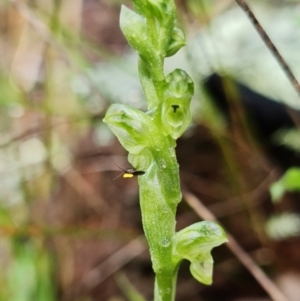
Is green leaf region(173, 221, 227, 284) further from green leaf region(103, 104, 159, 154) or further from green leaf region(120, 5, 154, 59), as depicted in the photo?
green leaf region(120, 5, 154, 59)

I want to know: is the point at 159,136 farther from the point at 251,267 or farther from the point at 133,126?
the point at 251,267

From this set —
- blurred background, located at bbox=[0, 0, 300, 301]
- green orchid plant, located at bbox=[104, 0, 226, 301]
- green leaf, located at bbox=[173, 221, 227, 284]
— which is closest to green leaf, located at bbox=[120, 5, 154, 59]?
green orchid plant, located at bbox=[104, 0, 226, 301]

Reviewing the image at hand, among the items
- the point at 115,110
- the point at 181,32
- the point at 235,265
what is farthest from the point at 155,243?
the point at 235,265

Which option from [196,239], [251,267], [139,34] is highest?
[139,34]

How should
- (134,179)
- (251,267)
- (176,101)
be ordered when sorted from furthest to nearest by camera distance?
(134,179) < (251,267) < (176,101)

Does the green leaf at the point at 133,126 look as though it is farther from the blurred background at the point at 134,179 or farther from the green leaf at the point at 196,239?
the blurred background at the point at 134,179

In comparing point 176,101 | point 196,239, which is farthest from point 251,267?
point 176,101

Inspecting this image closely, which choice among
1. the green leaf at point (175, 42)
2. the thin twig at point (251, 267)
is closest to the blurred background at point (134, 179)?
the thin twig at point (251, 267)
